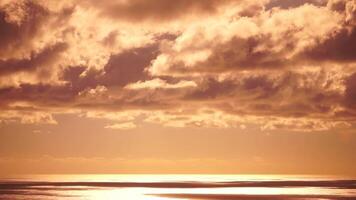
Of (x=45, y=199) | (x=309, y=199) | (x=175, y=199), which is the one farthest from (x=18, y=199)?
(x=309, y=199)

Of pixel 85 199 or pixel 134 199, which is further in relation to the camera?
pixel 134 199

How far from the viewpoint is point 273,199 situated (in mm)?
77312

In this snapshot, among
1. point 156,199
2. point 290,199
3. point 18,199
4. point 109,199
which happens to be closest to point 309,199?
point 290,199

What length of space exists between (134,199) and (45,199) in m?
12.8

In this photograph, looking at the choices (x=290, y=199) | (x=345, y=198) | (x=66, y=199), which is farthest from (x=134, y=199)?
(x=345, y=198)

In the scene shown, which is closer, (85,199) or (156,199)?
(85,199)

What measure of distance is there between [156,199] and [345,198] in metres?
26.8

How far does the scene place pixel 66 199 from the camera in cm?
7369

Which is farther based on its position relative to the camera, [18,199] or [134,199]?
[134,199]

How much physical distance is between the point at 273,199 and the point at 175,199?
14.1 m

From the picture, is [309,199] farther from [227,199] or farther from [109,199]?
[109,199]

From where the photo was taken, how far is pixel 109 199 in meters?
77.1

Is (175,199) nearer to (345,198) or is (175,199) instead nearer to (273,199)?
(273,199)

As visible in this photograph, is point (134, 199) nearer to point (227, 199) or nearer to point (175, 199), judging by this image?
point (175, 199)
